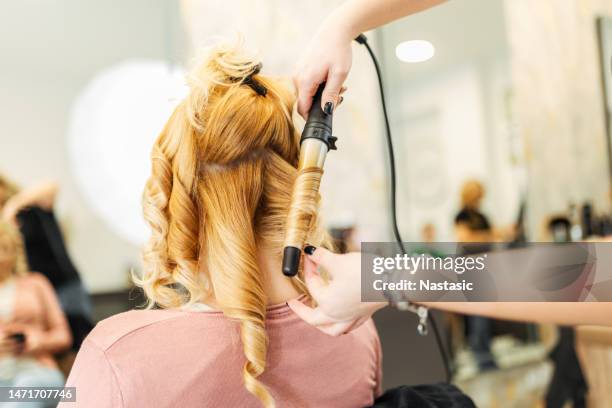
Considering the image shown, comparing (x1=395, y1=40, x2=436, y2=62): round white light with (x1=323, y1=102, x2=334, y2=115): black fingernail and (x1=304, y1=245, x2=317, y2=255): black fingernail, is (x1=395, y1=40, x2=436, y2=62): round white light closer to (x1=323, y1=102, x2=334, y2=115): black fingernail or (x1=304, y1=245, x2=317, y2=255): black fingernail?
(x1=323, y1=102, x2=334, y2=115): black fingernail

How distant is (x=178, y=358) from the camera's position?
71 cm

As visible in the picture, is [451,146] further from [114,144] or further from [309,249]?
[309,249]

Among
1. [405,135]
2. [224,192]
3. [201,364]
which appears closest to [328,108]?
[224,192]

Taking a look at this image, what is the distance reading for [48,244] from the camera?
4.62 feet

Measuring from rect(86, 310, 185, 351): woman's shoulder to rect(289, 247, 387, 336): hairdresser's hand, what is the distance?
0.20 metres

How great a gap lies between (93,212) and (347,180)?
875mm

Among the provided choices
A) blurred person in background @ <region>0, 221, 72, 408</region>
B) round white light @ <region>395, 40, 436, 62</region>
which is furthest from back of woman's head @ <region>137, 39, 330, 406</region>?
round white light @ <region>395, 40, 436, 62</region>

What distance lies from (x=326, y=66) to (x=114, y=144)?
91 centimetres

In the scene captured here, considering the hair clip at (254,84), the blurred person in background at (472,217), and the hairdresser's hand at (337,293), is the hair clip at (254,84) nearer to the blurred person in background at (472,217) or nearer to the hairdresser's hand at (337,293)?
the hairdresser's hand at (337,293)

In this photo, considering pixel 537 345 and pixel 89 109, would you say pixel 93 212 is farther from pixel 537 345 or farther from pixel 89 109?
pixel 537 345

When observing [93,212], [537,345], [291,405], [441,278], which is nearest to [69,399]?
[291,405]

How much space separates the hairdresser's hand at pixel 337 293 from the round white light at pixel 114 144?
0.91 m

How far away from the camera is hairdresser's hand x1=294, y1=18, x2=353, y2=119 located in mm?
793

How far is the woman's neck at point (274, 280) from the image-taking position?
2.70 ft
